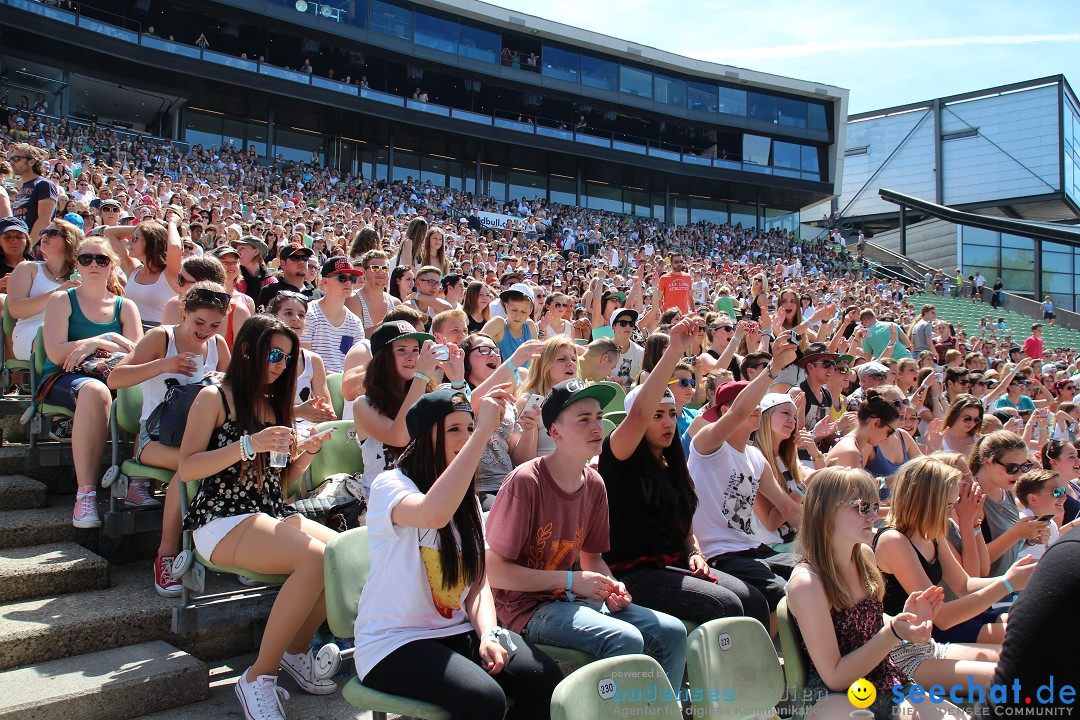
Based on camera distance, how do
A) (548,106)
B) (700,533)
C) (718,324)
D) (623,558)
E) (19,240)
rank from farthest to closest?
(548,106)
(718,324)
(19,240)
(700,533)
(623,558)

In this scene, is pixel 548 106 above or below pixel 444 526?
above

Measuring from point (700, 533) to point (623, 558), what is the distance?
66cm

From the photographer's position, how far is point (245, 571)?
10.9ft

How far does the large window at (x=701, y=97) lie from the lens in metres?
41.0

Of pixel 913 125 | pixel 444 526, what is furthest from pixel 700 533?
pixel 913 125

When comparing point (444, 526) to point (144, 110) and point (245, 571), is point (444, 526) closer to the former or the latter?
point (245, 571)

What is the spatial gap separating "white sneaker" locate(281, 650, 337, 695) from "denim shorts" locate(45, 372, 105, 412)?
7.00 ft

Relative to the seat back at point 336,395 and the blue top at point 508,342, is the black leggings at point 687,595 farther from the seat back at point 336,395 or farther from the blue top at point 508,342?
the blue top at point 508,342

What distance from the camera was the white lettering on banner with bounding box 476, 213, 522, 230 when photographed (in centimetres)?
2812

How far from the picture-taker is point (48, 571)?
366 cm

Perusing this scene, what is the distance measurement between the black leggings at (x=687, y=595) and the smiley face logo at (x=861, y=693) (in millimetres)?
635

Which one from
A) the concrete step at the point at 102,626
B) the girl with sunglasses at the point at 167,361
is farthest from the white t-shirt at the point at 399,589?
the girl with sunglasses at the point at 167,361

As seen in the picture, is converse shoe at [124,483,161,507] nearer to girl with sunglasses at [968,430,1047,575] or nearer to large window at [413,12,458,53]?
girl with sunglasses at [968,430,1047,575]

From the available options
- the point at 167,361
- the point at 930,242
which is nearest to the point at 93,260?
the point at 167,361
